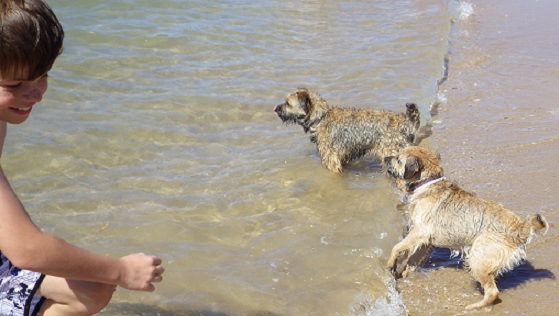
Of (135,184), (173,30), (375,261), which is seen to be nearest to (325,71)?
(173,30)

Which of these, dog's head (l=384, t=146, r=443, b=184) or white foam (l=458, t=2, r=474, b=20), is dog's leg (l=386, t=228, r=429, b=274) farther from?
white foam (l=458, t=2, r=474, b=20)

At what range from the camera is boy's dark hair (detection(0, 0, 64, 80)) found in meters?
2.33

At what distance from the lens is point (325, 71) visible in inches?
394

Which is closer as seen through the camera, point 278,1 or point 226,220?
point 226,220

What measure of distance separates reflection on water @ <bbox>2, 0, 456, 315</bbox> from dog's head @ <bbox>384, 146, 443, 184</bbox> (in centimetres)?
55

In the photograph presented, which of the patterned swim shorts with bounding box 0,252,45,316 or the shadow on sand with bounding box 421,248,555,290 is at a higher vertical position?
the patterned swim shorts with bounding box 0,252,45,316

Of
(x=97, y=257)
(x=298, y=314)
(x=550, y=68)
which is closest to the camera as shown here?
(x=97, y=257)

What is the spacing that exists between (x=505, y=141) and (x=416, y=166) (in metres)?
2.39

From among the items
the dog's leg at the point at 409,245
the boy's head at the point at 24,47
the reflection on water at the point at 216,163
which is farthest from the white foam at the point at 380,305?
the boy's head at the point at 24,47

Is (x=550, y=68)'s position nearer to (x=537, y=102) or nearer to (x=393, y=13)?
(x=537, y=102)

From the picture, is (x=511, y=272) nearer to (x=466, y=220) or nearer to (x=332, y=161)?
(x=466, y=220)

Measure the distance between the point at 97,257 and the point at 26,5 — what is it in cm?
103

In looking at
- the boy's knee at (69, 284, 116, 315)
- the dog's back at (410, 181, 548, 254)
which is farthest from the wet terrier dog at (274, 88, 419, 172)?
the boy's knee at (69, 284, 116, 315)

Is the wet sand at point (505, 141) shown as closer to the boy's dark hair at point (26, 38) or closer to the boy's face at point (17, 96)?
the boy's face at point (17, 96)
